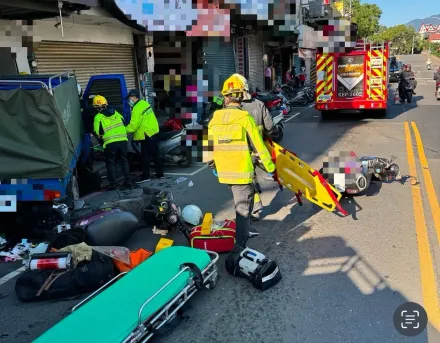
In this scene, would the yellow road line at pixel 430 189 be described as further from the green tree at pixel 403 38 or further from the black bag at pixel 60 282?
the green tree at pixel 403 38

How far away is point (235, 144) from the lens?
461 cm

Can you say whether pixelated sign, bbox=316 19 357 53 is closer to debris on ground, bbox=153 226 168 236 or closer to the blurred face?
the blurred face

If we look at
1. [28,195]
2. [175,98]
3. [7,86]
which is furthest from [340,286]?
[175,98]

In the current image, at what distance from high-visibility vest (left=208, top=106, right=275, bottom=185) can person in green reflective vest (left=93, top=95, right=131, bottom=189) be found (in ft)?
12.2

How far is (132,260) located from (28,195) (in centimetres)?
186

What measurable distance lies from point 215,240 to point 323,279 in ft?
4.17

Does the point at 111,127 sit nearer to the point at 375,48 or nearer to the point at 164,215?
the point at 164,215

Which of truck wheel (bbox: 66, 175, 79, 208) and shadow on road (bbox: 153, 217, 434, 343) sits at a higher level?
truck wheel (bbox: 66, 175, 79, 208)

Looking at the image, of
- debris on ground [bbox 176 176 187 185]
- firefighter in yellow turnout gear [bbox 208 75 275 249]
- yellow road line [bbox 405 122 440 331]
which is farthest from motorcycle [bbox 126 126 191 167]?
firefighter in yellow turnout gear [bbox 208 75 275 249]

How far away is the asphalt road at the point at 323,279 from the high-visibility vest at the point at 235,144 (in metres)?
1.02

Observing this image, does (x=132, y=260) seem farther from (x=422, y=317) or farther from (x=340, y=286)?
(x=422, y=317)

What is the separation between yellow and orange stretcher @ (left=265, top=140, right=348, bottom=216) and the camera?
580cm

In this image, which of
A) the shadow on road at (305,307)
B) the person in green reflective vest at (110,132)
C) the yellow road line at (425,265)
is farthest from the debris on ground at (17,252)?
the yellow road line at (425,265)

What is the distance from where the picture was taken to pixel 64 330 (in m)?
3.17
